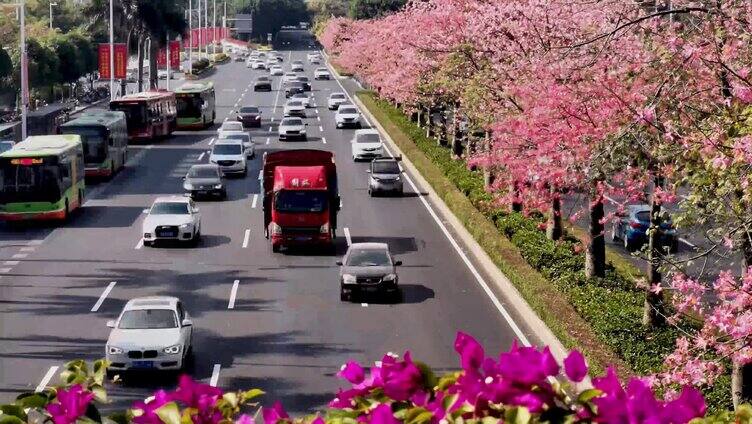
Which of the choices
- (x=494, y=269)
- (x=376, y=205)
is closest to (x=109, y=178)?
(x=376, y=205)

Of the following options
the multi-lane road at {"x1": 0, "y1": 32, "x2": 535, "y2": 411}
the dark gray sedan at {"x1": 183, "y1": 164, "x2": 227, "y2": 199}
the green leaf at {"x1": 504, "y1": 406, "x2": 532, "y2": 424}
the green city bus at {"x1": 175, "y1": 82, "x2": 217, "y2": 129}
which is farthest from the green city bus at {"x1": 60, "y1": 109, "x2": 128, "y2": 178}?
the green leaf at {"x1": 504, "y1": 406, "x2": 532, "y2": 424}

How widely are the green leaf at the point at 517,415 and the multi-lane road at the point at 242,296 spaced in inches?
650

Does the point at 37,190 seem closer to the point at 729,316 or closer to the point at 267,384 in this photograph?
the point at 267,384

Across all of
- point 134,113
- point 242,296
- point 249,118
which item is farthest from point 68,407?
point 249,118

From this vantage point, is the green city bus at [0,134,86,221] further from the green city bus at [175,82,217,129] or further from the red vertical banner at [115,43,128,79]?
the red vertical banner at [115,43,128,79]

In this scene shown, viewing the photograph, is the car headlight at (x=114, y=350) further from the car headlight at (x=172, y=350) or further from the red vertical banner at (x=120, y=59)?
the red vertical banner at (x=120, y=59)

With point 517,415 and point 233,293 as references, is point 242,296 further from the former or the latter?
point 517,415

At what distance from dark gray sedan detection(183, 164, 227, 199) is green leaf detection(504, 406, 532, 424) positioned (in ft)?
147

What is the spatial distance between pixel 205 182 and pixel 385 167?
7.26 meters

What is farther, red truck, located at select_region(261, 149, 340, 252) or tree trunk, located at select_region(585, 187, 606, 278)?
red truck, located at select_region(261, 149, 340, 252)

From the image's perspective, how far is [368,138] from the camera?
66000mm

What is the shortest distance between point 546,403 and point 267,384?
18.1 m

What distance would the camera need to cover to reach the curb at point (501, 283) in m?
26.9

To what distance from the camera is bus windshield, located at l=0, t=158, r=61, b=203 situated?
43375 millimetres
